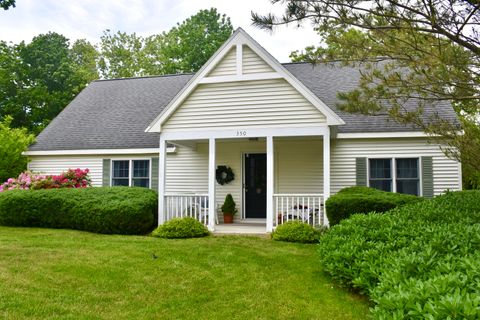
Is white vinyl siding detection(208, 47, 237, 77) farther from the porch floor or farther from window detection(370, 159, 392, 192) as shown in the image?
window detection(370, 159, 392, 192)

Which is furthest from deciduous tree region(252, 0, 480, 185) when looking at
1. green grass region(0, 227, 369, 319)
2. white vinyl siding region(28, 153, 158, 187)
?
white vinyl siding region(28, 153, 158, 187)

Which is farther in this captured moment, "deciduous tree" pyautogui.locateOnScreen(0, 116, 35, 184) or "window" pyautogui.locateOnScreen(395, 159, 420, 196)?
"deciduous tree" pyautogui.locateOnScreen(0, 116, 35, 184)

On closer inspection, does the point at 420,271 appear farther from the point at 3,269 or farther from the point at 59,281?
the point at 3,269

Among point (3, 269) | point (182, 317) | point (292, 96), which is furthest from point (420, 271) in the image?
point (292, 96)

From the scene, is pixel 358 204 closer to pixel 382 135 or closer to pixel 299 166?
pixel 382 135

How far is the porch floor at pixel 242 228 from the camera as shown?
33.3ft

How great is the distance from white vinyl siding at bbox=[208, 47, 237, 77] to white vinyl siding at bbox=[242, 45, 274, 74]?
0.28 meters

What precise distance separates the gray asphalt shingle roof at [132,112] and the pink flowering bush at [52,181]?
1167mm

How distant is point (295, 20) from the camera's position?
19.7ft

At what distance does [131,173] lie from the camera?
43.4 feet

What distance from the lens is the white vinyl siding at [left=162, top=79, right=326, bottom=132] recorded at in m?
9.70

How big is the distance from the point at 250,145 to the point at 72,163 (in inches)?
263

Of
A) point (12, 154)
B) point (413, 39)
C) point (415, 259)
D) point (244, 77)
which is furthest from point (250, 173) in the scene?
point (12, 154)

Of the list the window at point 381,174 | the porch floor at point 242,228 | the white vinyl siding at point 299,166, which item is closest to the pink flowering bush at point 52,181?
the porch floor at point 242,228
